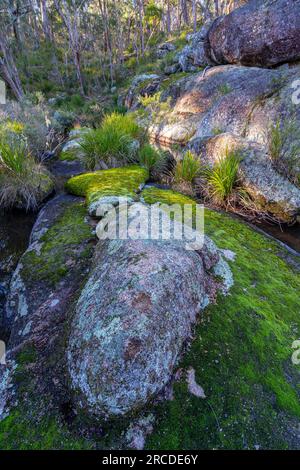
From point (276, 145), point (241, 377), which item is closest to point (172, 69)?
point (276, 145)

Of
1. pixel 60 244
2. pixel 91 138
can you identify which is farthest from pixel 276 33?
pixel 60 244

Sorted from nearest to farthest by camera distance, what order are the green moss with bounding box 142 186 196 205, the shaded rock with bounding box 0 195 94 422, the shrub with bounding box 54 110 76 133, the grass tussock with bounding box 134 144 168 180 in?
1. the shaded rock with bounding box 0 195 94 422
2. the green moss with bounding box 142 186 196 205
3. the grass tussock with bounding box 134 144 168 180
4. the shrub with bounding box 54 110 76 133

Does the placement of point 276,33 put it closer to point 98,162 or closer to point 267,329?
point 98,162

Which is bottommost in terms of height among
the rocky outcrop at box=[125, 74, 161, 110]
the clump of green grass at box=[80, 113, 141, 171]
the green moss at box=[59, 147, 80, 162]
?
the green moss at box=[59, 147, 80, 162]

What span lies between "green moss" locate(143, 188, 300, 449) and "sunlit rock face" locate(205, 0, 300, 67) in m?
8.93

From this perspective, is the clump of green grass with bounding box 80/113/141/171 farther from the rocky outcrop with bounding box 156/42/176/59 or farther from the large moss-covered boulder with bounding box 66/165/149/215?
the rocky outcrop with bounding box 156/42/176/59

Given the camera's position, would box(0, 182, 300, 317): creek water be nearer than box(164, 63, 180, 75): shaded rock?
Yes

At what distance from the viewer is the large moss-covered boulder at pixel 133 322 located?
5.59 ft

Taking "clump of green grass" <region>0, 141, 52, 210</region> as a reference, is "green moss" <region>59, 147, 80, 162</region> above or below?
below

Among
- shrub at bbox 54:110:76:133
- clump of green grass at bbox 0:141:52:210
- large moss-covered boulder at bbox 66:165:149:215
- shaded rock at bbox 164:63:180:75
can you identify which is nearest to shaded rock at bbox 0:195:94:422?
large moss-covered boulder at bbox 66:165:149:215

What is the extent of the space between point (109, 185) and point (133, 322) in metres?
3.78

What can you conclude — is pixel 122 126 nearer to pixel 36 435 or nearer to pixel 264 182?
pixel 264 182

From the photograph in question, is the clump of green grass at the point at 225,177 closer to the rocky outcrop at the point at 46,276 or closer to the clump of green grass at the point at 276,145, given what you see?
the clump of green grass at the point at 276,145

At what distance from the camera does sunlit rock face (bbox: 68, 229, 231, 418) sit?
5.59ft
